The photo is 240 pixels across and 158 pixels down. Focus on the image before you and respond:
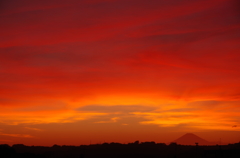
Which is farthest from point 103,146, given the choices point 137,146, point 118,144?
point 137,146

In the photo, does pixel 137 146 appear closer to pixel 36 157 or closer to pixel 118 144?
pixel 118 144

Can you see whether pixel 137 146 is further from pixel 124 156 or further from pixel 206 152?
pixel 206 152

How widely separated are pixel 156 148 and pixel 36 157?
399 feet

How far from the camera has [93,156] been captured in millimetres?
143375

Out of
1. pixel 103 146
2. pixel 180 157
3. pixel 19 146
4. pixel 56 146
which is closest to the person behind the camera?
pixel 180 157

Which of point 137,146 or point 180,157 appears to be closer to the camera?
point 180,157

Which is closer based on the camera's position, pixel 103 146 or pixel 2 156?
pixel 2 156

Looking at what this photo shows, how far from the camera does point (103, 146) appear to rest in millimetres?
175875

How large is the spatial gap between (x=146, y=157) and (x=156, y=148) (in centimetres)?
5360

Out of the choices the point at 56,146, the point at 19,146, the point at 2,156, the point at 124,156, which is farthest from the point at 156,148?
the point at 2,156

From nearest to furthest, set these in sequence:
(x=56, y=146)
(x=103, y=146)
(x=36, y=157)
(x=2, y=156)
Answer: (x=2, y=156) < (x=36, y=157) < (x=103, y=146) < (x=56, y=146)

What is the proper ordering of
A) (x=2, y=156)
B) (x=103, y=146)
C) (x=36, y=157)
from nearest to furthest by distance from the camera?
(x=2, y=156), (x=36, y=157), (x=103, y=146)

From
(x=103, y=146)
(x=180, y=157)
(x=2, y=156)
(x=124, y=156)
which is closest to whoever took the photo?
(x=2, y=156)

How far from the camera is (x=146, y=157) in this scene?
5162 inches
